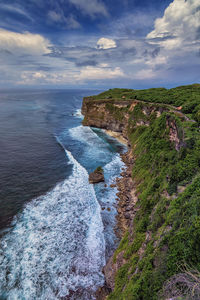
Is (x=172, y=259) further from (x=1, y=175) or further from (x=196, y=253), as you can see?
(x=1, y=175)

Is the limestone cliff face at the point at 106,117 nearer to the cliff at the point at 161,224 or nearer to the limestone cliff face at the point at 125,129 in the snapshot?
the limestone cliff face at the point at 125,129

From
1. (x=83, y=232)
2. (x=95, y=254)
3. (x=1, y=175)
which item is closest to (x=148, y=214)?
(x=95, y=254)

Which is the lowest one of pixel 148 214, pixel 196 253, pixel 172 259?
pixel 148 214

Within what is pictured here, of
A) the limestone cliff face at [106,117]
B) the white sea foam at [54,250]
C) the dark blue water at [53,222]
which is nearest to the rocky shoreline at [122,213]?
the dark blue water at [53,222]

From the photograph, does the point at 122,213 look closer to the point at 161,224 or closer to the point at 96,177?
the point at 96,177

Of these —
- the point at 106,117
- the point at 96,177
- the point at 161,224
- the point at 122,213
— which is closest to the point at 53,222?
the point at 122,213

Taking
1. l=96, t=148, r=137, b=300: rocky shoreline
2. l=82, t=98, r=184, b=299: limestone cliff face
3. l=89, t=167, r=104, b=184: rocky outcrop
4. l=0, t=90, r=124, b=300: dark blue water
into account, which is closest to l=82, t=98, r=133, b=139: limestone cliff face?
l=82, t=98, r=184, b=299: limestone cliff face

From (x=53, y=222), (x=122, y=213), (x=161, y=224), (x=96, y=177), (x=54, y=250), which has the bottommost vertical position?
(x=54, y=250)

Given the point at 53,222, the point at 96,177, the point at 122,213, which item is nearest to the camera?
the point at 53,222
